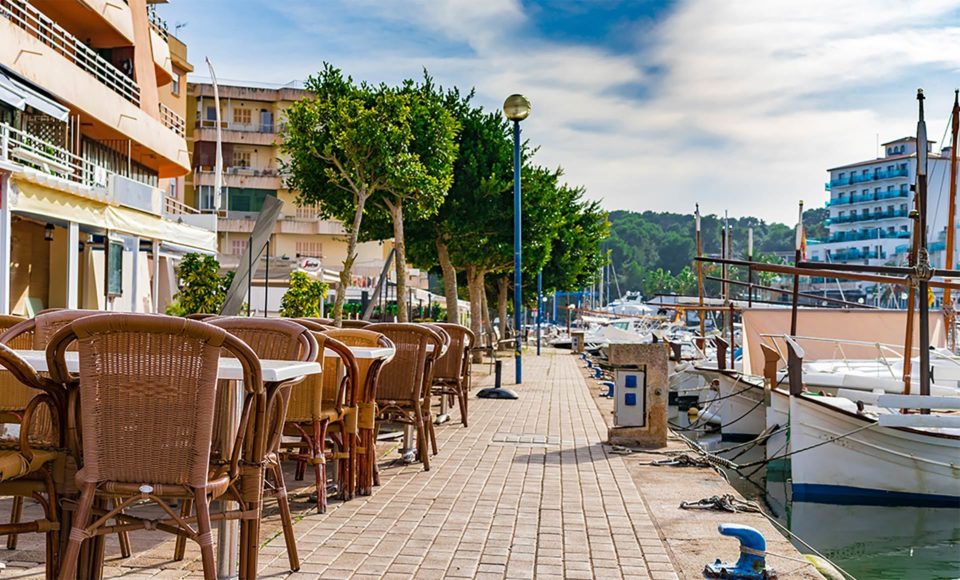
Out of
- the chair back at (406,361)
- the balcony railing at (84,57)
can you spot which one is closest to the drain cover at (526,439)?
the chair back at (406,361)

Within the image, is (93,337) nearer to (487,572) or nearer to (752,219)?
(487,572)

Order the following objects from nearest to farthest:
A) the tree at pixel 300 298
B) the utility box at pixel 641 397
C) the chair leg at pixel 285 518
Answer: the chair leg at pixel 285 518 → the utility box at pixel 641 397 → the tree at pixel 300 298

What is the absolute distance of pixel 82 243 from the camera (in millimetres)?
29125

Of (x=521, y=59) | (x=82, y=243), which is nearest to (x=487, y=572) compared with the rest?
(x=521, y=59)

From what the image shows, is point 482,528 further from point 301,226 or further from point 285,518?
point 301,226

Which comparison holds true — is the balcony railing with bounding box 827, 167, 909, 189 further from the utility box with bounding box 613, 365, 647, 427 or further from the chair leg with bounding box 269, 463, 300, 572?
the chair leg with bounding box 269, 463, 300, 572

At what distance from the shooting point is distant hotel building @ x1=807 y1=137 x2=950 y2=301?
12219 cm

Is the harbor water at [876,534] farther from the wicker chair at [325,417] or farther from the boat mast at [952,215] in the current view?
the boat mast at [952,215]

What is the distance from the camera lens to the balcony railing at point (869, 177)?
123031mm

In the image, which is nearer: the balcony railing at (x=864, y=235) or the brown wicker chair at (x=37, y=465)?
the brown wicker chair at (x=37, y=465)

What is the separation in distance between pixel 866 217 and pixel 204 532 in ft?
437

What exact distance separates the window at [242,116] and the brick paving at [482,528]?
57.2 meters

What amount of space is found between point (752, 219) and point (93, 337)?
197499mm

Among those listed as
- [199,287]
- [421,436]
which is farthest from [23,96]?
[421,436]
